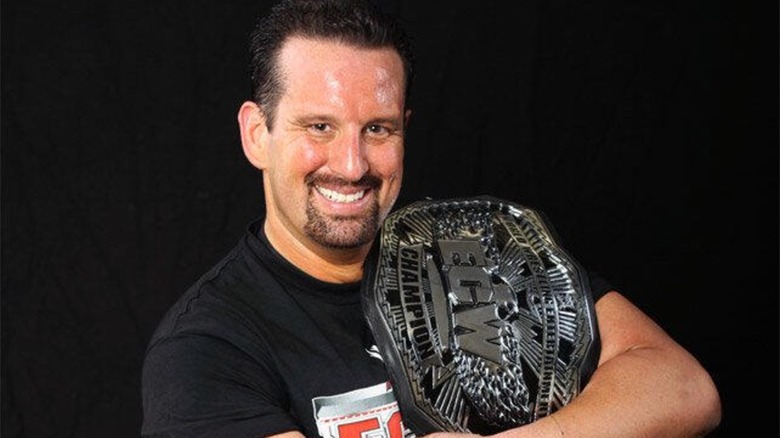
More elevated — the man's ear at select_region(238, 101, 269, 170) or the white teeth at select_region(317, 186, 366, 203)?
the man's ear at select_region(238, 101, 269, 170)

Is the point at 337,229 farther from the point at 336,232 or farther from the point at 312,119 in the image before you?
the point at 312,119

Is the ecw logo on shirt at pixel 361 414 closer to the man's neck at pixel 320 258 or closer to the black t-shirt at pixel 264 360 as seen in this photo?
the black t-shirt at pixel 264 360

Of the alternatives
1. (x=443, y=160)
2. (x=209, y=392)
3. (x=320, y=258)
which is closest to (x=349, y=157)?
(x=320, y=258)

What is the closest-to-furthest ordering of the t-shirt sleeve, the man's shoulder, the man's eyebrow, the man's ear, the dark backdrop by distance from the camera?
1. the t-shirt sleeve
2. the man's shoulder
3. the man's eyebrow
4. the man's ear
5. the dark backdrop

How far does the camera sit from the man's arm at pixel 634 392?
5.41 ft

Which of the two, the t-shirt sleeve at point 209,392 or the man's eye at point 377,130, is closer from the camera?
the t-shirt sleeve at point 209,392

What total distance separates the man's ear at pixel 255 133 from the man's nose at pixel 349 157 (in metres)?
0.15

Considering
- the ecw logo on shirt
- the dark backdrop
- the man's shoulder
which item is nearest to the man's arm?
the ecw logo on shirt

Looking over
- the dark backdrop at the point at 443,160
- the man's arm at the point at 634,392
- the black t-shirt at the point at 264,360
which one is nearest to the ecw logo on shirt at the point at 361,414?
the black t-shirt at the point at 264,360

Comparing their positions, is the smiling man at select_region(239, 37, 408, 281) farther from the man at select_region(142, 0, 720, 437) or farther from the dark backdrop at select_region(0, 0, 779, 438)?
the dark backdrop at select_region(0, 0, 779, 438)

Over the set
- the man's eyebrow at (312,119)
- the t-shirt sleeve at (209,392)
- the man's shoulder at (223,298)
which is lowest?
the t-shirt sleeve at (209,392)

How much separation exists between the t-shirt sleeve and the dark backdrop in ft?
2.72

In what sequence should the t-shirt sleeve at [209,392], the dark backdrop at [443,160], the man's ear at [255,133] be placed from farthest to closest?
the dark backdrop at [443,160]
the man's ear at [255,133]
the t-shirt sleeve at [209,392]

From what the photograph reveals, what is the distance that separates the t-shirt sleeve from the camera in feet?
5.23
